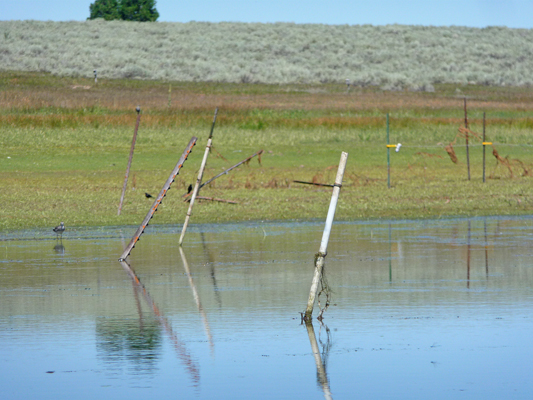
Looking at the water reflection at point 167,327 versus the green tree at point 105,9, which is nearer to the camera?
the water reflection at point 167,327

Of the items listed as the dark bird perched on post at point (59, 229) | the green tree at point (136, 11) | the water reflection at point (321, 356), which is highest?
the green tree at point (136, 11)

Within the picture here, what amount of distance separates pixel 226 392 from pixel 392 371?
1.46m

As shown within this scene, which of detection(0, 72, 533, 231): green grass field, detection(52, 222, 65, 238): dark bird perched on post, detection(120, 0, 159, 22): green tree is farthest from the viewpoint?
detection(120, 0, 159, 22): green tree

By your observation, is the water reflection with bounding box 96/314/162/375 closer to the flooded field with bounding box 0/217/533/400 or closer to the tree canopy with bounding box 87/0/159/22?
the flooded field with bounding box 0/217/533/400

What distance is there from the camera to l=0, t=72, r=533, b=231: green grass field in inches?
899

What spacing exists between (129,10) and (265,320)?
107 metres

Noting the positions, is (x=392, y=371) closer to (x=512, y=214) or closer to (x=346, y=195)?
(x=512, y=214)

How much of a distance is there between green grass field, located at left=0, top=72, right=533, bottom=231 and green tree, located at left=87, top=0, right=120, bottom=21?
164ft

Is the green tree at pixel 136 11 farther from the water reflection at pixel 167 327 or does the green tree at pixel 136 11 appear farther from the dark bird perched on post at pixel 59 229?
the water reflection at pixel 167 327

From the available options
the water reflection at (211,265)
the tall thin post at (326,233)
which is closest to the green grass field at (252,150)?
the water reflection at (211,265)

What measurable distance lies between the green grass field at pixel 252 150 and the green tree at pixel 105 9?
50097 millimetres

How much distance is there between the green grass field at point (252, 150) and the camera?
74.9 feet

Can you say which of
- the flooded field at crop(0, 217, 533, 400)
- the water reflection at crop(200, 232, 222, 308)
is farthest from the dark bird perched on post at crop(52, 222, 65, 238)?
the water reflection at crop(200, 232, 222, 308)

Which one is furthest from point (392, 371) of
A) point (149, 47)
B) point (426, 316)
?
point (149, 47)
